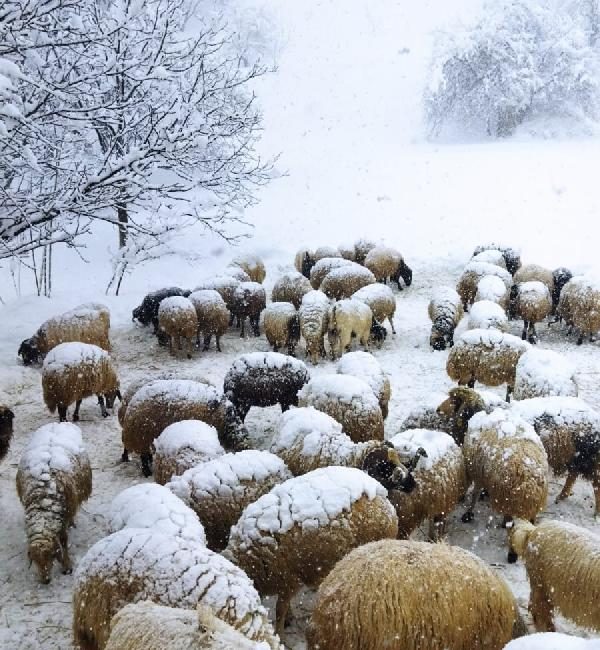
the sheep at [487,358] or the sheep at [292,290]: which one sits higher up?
the sheep at [292,290]

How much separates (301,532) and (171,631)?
131cm

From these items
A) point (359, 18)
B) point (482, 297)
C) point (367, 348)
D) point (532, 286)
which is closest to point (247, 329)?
point (367, 348)

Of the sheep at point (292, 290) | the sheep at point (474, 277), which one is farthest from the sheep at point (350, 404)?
the sheep at point (474, 277)

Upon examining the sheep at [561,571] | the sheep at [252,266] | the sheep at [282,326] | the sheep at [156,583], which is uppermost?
the sheep at [252,266]

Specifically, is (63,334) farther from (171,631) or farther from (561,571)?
(561,571)

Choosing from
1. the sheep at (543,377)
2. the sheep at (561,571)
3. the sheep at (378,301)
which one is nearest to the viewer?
the sheep at (561,571)

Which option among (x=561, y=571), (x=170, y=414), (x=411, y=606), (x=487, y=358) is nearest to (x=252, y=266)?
(x=487, y=358)

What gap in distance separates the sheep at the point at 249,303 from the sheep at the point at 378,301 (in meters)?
1.55

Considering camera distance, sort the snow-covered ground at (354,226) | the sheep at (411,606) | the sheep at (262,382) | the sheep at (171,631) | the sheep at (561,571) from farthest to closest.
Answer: the sheep at (262,382) → the snow-covered ground at (354,226) → the sheep at (561,571) → the sheep at (411,606) → the sheep at (171,631)

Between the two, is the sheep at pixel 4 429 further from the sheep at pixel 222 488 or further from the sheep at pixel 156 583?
the sheep at pixel 156 583

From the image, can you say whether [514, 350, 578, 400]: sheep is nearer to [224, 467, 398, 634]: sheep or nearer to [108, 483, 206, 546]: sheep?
[224, 467, 398, 634]: sheep

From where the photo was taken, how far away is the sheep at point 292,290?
10.6 m

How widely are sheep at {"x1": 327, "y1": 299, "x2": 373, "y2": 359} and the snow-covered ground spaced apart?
19.3 inches

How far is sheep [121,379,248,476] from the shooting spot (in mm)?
5766
